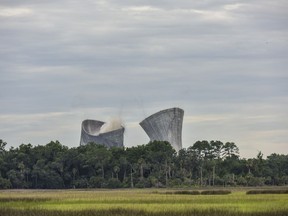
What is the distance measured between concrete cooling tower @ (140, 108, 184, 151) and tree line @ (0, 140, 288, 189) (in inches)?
422

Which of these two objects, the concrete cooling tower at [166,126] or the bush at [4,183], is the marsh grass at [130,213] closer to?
the bush at [4,183]

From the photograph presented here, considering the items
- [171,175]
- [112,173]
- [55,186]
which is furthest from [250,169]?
[55,186]

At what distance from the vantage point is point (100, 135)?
16600 cm

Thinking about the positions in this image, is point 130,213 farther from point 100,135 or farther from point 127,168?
point 100,135

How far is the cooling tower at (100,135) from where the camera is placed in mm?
165750

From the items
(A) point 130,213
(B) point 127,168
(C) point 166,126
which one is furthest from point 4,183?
(A) point 130,213

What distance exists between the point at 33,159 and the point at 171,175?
24.7 metres

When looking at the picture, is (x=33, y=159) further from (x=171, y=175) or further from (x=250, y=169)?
(x=250, y=169)

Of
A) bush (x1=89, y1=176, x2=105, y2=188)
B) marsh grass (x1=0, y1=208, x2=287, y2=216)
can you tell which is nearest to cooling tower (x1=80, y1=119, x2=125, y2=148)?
bush (x1=89, y1=176, x2=105, y2=188)

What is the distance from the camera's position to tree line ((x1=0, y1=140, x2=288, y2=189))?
128125 mm

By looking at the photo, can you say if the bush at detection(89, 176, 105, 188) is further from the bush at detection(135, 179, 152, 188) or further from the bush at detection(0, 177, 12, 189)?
the bush at detection(0, 177, 12, 189)

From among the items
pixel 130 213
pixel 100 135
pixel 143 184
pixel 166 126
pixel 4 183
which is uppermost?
pixel 166 126

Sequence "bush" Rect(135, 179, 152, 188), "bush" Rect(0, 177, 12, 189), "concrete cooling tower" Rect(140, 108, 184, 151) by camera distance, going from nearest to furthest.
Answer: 1. "bush" Rect(135, 179, 152, 188)
2. "bush" Rect(0, 177, 12, 189)
3. "concrete cooling tower" Rect(140, 108, 184, 151)

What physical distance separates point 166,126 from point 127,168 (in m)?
19.8
